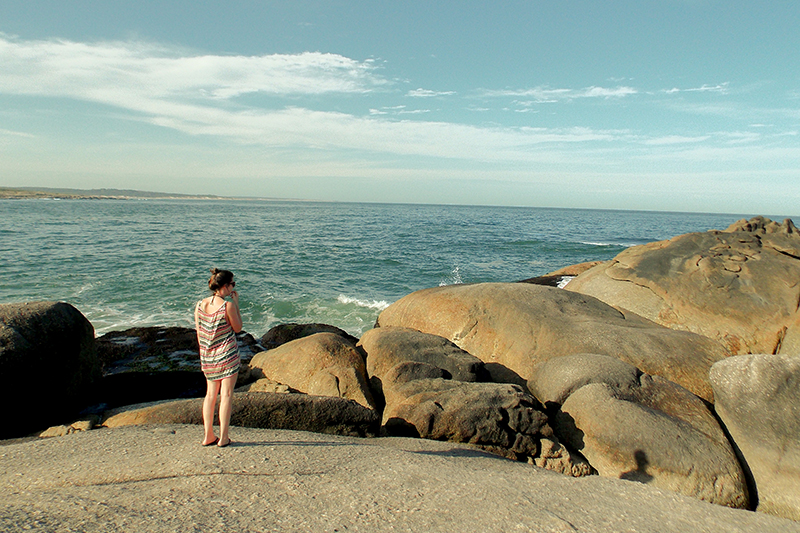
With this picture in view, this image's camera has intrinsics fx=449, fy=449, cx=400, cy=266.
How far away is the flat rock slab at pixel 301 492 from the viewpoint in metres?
3.03

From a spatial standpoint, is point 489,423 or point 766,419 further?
point 489,423

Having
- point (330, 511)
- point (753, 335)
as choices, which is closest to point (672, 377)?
point (753, 335)

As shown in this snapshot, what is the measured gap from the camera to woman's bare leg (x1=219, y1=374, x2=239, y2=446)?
4348mm

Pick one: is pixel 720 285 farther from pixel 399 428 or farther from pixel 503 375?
pixel 399 428

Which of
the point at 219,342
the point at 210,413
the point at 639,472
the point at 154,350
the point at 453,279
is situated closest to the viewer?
the point at 210,413

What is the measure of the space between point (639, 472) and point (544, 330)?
10.4ft

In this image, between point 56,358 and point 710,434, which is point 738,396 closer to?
point 710,434

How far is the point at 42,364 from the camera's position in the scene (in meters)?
6.07

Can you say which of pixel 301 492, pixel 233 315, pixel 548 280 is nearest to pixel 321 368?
pixel 233 315

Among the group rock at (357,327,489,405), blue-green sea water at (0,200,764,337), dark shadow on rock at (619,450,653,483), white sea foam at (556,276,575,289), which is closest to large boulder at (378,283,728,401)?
rock at (357,327,489,405)

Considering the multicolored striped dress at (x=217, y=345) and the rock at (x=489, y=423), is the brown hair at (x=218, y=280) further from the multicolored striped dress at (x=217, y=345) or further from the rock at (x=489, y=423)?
the rock at (x=489, y=423)

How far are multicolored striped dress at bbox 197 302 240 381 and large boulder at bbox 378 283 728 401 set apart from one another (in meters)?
4.88

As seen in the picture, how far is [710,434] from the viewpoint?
17.1ft

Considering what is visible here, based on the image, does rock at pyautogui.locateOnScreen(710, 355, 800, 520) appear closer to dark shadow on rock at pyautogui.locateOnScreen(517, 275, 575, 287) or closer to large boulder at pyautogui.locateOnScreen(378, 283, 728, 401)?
large boulder at pyautogui.locateOnScreen(378, 283, 728, 401)
